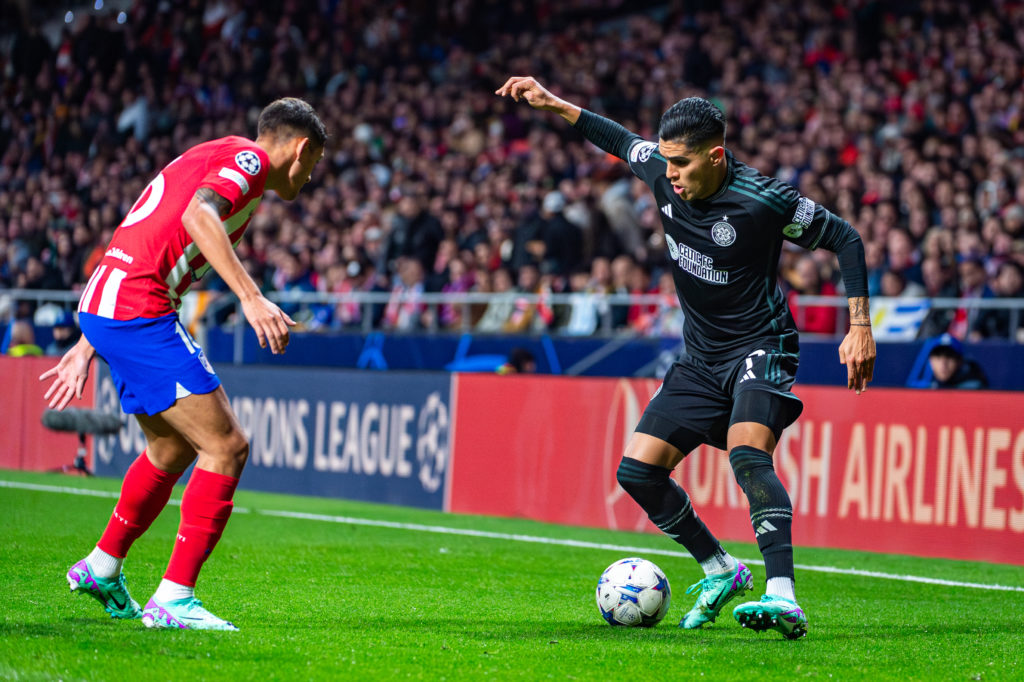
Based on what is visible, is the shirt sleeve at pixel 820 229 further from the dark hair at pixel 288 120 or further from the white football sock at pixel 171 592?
the white football sock at pixel 171 592

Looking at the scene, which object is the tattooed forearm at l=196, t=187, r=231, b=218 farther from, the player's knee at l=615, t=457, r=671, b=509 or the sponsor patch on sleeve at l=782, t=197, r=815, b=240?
the sponsor patch on sleeve at l=782, t=197, r=815, b=240

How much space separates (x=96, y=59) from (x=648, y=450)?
24.5 m

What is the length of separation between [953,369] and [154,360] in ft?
25.6

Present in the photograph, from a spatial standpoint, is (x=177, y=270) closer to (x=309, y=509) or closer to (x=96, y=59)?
(x=309, y=509)

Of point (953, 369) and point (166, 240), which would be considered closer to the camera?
point (166, 240)

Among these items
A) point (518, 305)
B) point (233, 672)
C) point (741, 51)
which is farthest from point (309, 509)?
point (741, 51)

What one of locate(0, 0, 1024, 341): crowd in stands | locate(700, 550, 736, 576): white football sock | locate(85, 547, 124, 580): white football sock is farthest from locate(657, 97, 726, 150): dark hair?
locate(0, 0, 1024, 341): crowd in stands

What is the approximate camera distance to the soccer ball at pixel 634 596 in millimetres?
5926

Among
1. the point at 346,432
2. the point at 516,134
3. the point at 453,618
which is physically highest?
the point at 516,134

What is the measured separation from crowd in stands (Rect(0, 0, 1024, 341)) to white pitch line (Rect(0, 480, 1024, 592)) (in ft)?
13.3

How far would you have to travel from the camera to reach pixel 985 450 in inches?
379

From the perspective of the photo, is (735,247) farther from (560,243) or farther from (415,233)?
(415,233)

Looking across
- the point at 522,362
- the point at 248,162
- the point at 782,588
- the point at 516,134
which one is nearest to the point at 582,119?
the point at 248,162

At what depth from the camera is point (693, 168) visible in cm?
580
